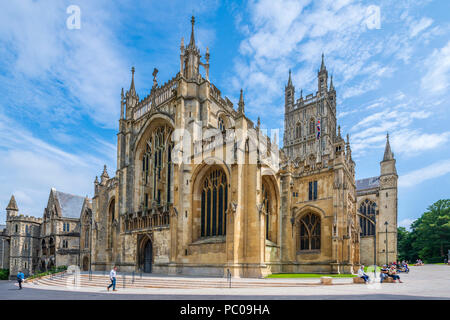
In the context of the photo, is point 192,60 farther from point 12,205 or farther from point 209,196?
point 12,205

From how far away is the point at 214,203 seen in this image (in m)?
27.1

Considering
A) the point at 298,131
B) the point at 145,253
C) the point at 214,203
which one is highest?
the point at 298,131

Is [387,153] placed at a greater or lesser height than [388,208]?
greater

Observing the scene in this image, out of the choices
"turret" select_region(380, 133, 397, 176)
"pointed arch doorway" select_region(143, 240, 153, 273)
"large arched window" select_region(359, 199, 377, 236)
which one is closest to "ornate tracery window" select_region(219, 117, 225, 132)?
"pointed arch doorway" select_region(143, 240, 153, 273)

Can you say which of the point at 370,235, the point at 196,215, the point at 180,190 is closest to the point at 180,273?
the point at 196,215

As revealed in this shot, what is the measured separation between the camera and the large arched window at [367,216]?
51084 mm

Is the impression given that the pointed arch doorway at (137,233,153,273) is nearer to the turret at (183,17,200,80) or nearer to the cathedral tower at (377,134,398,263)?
the turret at (183,17,200,80)

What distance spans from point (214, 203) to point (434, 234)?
47115 mm

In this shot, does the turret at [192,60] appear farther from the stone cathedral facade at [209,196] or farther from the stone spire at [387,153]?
the stone spire at [387,153]

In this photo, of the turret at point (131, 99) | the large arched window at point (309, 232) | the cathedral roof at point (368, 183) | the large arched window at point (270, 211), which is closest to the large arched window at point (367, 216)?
the cathedral roof at point (368, 183)

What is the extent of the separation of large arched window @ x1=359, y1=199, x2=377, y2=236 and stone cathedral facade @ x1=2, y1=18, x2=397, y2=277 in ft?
63.6

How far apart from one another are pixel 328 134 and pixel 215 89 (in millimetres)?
33413

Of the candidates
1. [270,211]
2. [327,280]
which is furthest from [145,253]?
[327,280]

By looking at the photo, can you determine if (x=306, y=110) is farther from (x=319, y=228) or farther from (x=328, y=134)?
(x=319, y=228)
